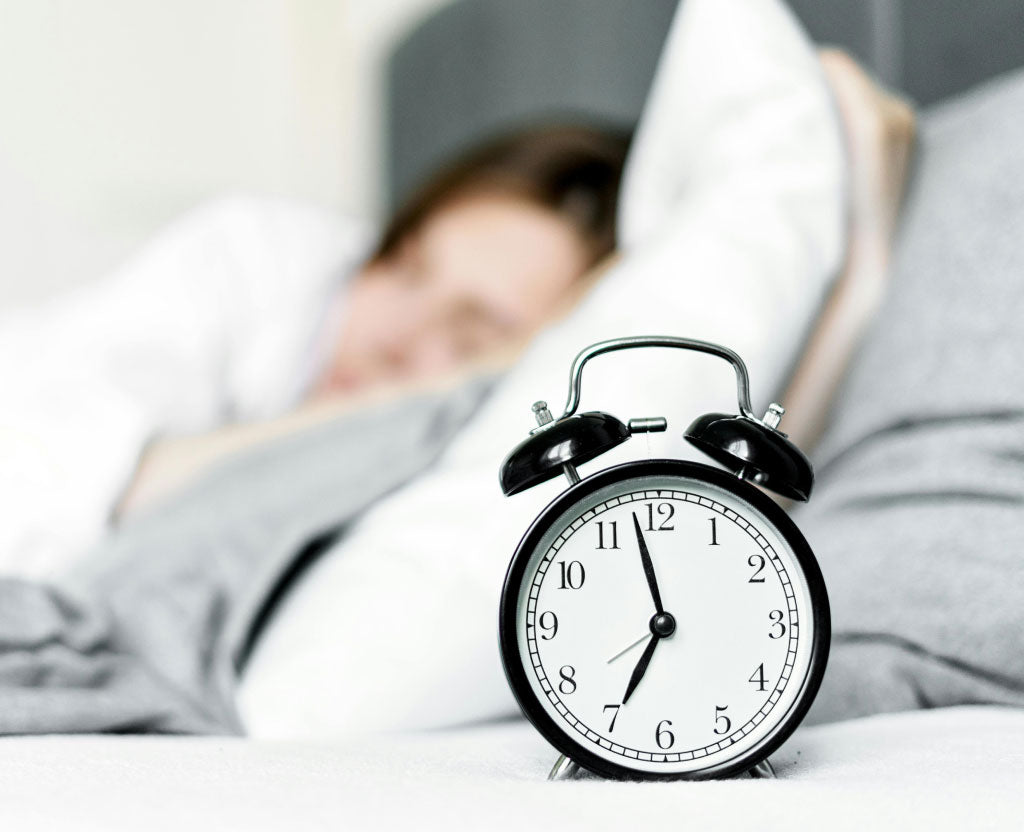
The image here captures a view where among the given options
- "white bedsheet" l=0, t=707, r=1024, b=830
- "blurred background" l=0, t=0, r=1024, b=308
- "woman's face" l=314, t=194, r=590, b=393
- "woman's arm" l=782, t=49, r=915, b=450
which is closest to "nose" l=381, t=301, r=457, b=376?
"woman's face" l=314, t=194, r=590, b=393

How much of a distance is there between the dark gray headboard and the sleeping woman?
285mm

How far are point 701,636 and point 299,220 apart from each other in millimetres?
1647

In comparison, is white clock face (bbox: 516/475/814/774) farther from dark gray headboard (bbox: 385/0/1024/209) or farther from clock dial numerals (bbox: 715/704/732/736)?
dark gray headboard (bbox: 385/0/1024/209)

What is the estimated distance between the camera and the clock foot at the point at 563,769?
0.55 metres

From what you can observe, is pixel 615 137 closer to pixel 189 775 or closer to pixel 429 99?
pixel 429 99

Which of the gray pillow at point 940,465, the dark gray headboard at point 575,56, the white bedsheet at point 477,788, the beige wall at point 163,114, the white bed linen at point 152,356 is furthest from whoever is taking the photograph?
the beige wall at point 163,114

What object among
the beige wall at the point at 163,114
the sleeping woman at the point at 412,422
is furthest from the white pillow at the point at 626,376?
the beige wall at the point at 163,114

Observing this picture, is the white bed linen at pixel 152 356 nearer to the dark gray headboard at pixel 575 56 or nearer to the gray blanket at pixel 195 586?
the gray blanket at pixel 195 586

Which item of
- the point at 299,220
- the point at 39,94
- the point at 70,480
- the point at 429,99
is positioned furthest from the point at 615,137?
the point at 39,94

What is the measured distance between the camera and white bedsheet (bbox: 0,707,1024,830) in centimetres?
43

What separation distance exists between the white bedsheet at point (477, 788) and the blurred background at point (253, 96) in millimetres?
1621

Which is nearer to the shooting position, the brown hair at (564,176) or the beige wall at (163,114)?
the brown hair at (564,176)

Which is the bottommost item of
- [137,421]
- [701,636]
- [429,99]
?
[429,99]

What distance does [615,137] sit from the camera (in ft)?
5.92
